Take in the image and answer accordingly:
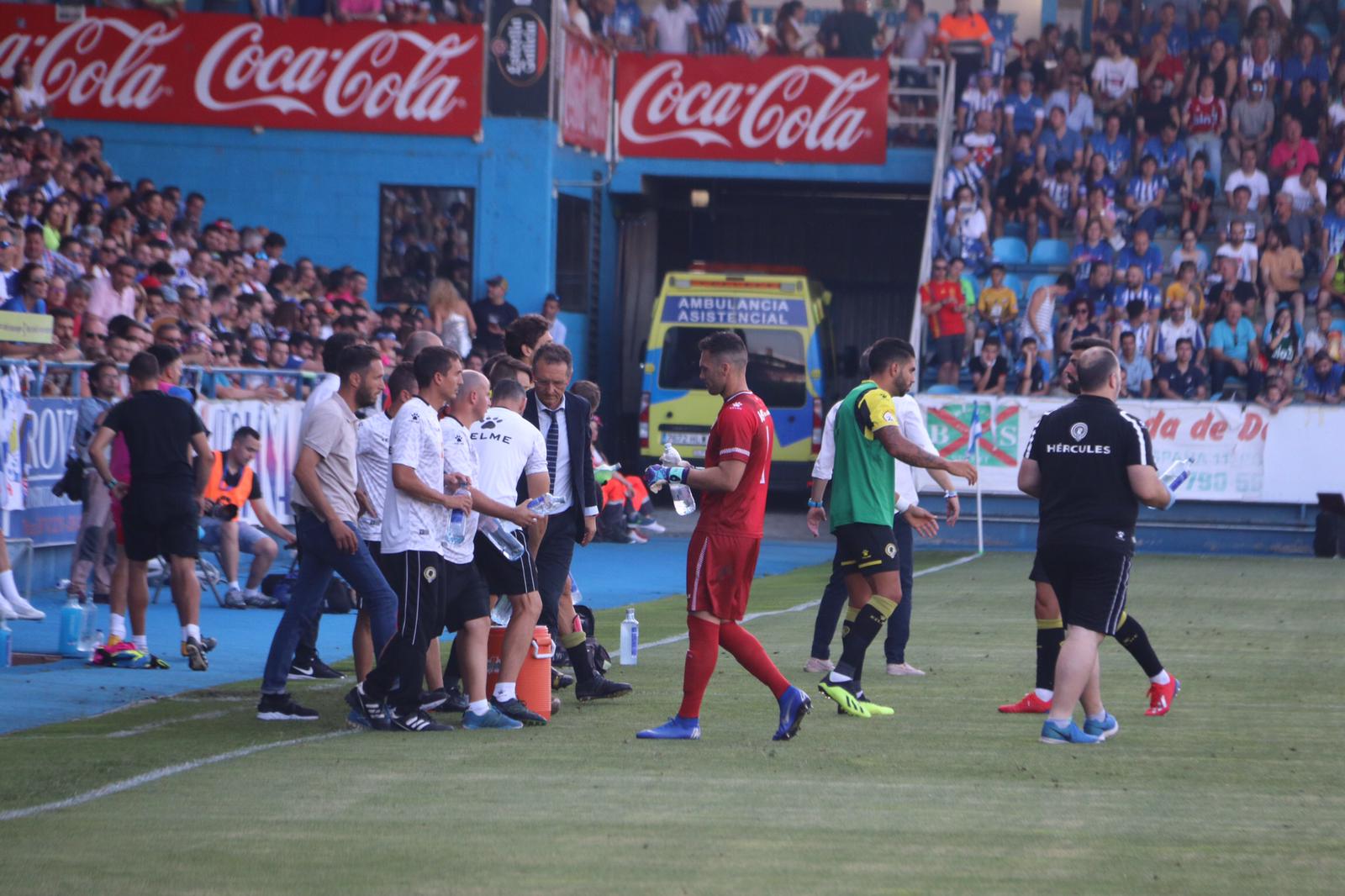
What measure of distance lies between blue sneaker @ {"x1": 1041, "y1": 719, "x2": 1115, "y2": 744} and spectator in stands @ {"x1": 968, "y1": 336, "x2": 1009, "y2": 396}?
50.7 feet

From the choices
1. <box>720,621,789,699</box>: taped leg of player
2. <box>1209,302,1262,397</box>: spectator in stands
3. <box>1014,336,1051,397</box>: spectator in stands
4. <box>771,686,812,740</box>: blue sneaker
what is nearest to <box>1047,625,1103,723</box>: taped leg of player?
<box>771,686,812,740</box>: blue sneaker

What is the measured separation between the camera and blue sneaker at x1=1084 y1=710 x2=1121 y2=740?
8742 mm

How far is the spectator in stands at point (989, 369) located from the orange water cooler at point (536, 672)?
1530cm

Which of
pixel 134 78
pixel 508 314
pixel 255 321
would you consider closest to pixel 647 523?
pixel 508 314

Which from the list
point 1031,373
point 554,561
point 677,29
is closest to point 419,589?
point 554,561

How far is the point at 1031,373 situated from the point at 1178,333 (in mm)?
2037

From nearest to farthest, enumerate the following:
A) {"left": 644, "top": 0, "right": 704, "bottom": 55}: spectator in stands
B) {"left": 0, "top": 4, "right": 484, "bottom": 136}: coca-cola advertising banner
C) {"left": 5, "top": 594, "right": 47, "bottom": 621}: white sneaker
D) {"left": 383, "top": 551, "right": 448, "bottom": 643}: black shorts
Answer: {"left": 383, "top": 551, "right": 448, "bottom": 643}: black shorts, {"left": 5, "top": 594, "right": 47, "bottom": 621}: white sneaker, {"left": 0, "top": 4, "right": 484, "bottom": 136}: coca-cola advertising banner, {"left": 644, "top": 0, "right": 704, "bottom": 55}: spectator in stands

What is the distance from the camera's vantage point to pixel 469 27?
83.3ft

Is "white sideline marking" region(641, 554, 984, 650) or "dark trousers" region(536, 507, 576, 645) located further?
"white sideline marking" region(641, 554, 984, 650)

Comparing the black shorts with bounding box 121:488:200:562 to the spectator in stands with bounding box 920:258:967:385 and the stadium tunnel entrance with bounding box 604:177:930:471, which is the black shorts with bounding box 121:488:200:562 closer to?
the spectator in stands with bounding box 920:258:967:385

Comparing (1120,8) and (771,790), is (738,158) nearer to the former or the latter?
(1120,8)

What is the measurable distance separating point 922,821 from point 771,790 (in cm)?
80

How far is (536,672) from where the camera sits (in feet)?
30.6

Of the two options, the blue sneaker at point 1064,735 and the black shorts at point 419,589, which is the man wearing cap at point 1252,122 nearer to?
the blue sneaker at point 1064,735
